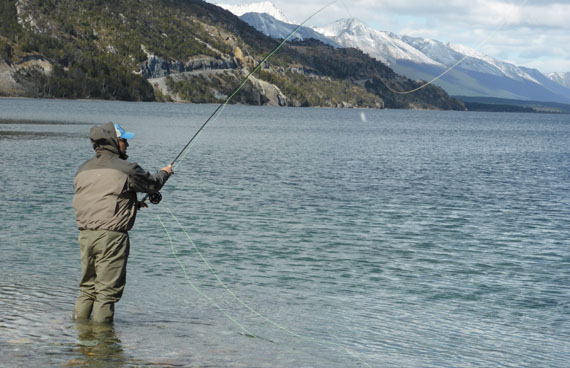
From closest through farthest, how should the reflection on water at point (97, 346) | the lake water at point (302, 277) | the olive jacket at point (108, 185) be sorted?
1. the reflection on water at point (97, 346)
2. the olive jacket at point (108, 185)
3. the lake water at point (302, 277)

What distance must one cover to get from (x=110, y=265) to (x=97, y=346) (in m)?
1.15

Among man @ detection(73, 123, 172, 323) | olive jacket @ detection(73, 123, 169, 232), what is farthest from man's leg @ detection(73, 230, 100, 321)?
olive jacket @ detection(73, 123, 169, 232)

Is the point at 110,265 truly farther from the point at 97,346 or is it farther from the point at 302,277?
the point at 302,277

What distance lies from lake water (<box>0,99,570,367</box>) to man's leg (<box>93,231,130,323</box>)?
2.34ft

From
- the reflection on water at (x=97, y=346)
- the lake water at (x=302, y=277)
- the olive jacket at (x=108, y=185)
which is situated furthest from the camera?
the lake water at (x=302, y=277)

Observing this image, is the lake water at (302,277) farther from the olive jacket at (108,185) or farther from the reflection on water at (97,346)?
the olive jacket at (108,185)

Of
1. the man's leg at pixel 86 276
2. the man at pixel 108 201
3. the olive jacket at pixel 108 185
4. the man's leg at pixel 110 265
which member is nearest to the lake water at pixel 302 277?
the man's leg at pixel 86 276

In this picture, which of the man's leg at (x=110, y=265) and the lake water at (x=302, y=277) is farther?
the lake water at (x=302, y=277)

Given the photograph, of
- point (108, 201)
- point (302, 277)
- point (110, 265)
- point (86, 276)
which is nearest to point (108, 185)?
point (108, 201)

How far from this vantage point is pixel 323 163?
1919 inches

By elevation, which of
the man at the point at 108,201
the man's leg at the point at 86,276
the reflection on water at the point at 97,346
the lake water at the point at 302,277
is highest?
the man at the point at 108,201

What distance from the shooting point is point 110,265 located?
31.0 ft

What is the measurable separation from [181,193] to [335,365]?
68.5 ft

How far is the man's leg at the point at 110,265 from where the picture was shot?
9.34 metres
